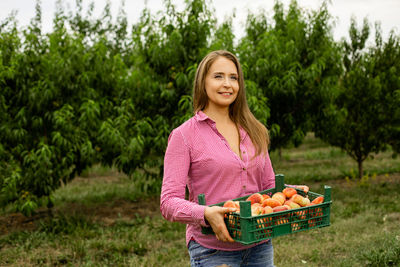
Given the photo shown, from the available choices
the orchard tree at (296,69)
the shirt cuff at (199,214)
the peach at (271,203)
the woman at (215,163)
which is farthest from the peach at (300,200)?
the orchard tree at (296,69)

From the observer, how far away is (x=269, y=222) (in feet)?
6.45

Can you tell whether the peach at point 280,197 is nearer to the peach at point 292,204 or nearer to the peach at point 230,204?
the peach at point 292,204

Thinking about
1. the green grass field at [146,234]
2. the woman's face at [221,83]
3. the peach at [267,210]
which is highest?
the woman's face at [221,83]

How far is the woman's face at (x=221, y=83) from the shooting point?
7.45ft

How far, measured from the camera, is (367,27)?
48.8 ft

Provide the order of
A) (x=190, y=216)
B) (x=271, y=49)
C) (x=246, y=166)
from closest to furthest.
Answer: (x=190, y=216)
(x=246, y=166)
(x=271, y=49)

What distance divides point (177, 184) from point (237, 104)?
2.10 feet

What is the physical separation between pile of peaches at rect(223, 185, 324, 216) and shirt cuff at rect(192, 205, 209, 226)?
0.47ft

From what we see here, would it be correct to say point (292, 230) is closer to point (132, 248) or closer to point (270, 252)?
point (270, 252)

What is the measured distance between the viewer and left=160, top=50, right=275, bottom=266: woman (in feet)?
6.80

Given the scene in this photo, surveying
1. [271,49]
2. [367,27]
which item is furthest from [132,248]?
[367,27]

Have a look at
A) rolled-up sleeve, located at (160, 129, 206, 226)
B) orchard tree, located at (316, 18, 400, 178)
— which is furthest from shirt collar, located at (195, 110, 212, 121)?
orchard tree, located at (316, 18, 400, 178)

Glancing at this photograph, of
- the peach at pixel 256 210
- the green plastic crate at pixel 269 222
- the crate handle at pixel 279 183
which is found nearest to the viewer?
the green plastic crate at pixel 269 222

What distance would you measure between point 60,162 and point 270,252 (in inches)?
224
